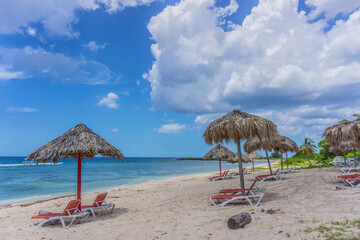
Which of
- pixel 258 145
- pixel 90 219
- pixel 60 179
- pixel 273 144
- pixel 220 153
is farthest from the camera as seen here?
pixel 60 179

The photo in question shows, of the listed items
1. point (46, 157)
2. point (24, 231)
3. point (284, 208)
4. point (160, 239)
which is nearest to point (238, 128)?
point (284, 208)

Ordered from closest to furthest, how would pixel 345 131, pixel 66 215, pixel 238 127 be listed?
1. pixel 66 215
2. pixel 238 127
3. pixel 345 131

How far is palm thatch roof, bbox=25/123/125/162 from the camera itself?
616cm

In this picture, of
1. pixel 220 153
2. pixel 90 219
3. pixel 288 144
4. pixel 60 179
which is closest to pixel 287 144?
pixel 288 144

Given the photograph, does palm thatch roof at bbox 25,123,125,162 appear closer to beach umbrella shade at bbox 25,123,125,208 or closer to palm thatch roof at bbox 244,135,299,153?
beach umbrella shade at bbox 25,123,125,208

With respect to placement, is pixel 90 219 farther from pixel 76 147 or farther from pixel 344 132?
pixel 344 132

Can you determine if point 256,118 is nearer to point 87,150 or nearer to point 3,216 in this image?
point 87,150

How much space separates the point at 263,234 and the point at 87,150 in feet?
14.8

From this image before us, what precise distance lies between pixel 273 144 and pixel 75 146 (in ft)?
37.4

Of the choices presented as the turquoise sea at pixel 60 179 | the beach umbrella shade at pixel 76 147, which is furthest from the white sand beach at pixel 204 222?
the turquoise sea at pixel 60 179

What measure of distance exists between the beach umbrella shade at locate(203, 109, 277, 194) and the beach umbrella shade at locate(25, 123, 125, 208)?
307cm

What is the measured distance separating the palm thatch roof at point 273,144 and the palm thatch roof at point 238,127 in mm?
5503

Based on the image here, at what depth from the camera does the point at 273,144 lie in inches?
549

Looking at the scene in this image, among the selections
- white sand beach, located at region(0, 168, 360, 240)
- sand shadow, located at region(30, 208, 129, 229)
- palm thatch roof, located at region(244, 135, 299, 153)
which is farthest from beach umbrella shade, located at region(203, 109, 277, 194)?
palm thatch roof, located at region(244, 135, 299, 153)
